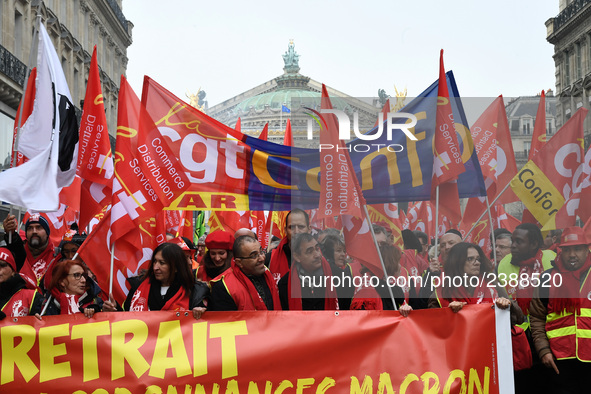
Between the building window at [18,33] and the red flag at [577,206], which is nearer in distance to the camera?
the red flag at [577,206]

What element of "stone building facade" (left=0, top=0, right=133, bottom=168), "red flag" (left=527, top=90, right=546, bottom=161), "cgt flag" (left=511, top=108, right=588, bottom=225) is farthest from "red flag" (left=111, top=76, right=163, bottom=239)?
"stone building facade" (left=0, top=0, right=133, bottom=168)

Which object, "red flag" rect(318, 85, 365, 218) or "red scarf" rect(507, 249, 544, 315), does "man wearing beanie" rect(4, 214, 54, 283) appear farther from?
"red scarf" rect(507, 249, 544, 315)

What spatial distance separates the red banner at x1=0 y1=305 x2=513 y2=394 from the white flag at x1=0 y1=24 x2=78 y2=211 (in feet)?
5.32

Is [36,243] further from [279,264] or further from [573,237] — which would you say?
[573,237]

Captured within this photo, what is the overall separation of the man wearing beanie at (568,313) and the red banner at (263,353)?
1.85 ft

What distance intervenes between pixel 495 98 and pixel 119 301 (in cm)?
369

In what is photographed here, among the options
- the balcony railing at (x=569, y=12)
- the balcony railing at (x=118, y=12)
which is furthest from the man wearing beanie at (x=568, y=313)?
the balcony railing at (x=118, y=12)

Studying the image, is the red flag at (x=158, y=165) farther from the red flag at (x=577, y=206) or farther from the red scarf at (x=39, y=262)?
the red flag at (x=577, y=206)

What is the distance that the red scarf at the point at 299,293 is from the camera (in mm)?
5730

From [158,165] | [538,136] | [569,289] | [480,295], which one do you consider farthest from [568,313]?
[158,165]

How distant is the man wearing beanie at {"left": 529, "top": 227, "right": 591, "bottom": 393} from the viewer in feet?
18.9

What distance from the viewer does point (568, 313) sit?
5816mm

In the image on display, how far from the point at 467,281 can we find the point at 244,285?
158cm

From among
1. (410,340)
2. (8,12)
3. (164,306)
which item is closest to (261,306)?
(164,306)
